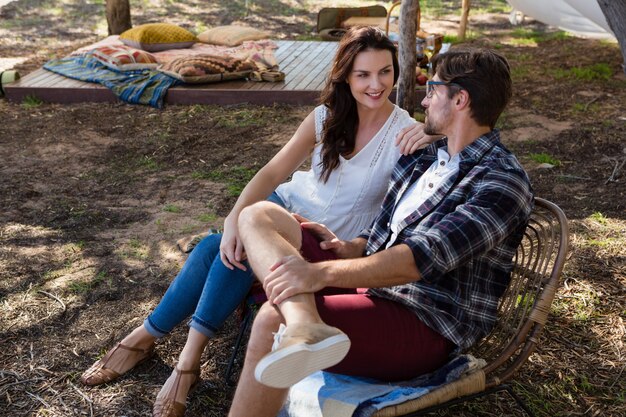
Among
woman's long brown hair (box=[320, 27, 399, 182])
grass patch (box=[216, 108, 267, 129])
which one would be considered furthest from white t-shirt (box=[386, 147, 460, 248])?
grass patch (box=[216, 108, 267, 129])

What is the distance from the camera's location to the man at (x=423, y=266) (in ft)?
6.62

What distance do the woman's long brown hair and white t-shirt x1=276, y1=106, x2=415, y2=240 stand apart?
34 millimetres

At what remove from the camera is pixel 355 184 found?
2838mm

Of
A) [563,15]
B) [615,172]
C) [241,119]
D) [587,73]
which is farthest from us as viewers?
[563,15]

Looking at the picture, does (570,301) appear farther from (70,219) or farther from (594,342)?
(70,219)

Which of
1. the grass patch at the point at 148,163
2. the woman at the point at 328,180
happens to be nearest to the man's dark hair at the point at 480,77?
the woman at the point at 328,180

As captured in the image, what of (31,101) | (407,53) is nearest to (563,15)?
(407,53)

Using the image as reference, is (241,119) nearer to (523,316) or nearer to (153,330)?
(153,330)

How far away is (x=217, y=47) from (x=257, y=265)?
6.47m

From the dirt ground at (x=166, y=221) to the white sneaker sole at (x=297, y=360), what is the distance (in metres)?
0.95

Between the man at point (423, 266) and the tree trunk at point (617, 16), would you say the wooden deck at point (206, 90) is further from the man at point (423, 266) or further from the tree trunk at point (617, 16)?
the man at point (423, 266)

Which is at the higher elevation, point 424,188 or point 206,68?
point 424,188

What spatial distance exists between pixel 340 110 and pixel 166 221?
1.82m

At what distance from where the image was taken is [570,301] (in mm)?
3279
